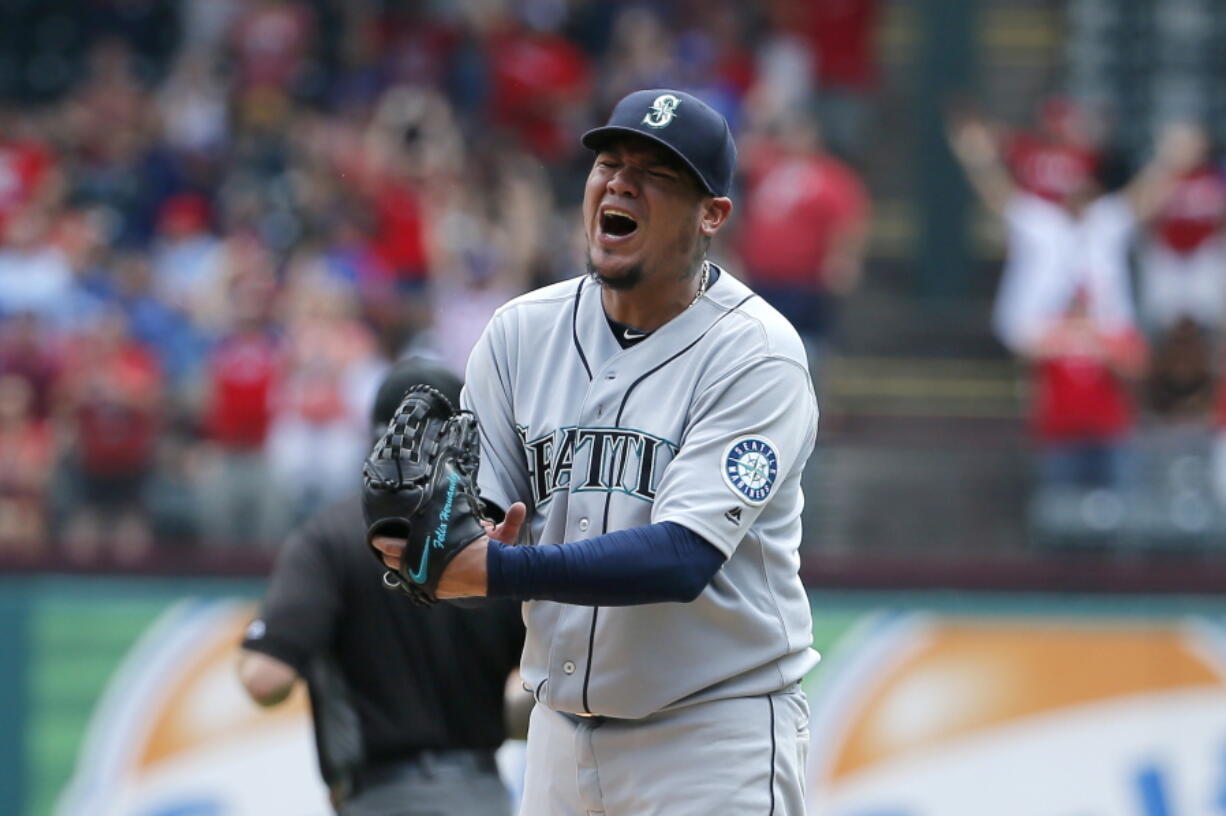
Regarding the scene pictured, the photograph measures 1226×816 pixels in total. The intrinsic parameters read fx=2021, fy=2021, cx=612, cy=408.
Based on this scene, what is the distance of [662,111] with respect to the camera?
136 inches

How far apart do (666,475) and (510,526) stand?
0.28 meters

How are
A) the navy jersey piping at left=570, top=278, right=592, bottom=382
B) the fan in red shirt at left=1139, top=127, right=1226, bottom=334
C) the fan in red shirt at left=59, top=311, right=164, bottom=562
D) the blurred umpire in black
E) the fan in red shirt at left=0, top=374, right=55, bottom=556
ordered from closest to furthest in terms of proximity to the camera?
1. the navy jersey piping at left=570, top=278, right=592, bottom=382
2. the blurred umpire in black
3. the fan in red shirt at left=59, top=311, right=164, bottom=562
4. the fan in red shirt at left=0, top=374, right=55, bottom=556
5. the fan in red shirt at left=1139, top=127, right=1226, bottom=334

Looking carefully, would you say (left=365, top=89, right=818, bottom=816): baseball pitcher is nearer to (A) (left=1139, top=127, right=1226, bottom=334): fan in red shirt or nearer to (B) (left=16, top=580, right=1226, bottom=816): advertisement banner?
(B) (left=16, top=580, right=1226, bottom=816): advertisement banner

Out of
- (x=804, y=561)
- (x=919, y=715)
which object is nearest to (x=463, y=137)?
(x=804, y=561)

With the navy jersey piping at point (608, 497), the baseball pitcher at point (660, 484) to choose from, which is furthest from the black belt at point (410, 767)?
the navy jersey piping at point (608, 497)

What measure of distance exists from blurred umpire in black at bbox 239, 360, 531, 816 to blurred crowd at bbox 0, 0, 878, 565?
12.0 feet

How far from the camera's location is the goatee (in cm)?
349

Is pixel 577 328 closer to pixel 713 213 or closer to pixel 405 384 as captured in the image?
pixel 713 213

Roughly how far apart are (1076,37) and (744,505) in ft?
40.0

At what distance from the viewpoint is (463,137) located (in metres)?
12.8

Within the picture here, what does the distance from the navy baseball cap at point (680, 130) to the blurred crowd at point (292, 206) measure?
205 inches

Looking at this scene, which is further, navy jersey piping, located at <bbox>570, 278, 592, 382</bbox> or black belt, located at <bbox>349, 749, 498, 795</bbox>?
black belt, located at <bbox>349, 749, 498, 795</bbox>

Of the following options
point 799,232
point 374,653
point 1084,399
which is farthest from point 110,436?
point 374,653

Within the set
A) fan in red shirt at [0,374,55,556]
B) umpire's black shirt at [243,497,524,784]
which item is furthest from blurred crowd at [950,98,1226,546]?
umpire's black shirt at [243,497,524,784]
